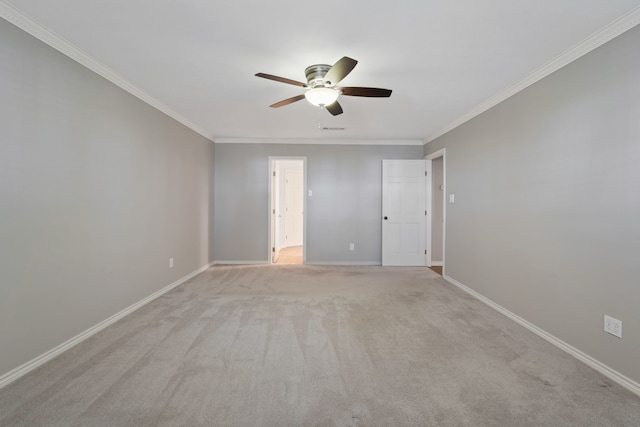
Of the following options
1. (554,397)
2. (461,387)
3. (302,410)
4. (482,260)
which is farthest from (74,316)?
(482,260)

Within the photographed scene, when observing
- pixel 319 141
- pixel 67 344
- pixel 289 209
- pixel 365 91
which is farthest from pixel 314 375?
pixel 289 209

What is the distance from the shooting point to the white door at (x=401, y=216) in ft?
18.5

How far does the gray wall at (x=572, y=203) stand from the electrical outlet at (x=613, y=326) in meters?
0.04

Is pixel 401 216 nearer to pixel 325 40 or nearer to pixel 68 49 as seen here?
pixel 325 40

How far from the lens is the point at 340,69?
2.12 m

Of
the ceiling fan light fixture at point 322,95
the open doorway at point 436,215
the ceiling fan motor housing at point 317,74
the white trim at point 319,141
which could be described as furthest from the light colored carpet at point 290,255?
the ceiling fan motor housing at point 317,74

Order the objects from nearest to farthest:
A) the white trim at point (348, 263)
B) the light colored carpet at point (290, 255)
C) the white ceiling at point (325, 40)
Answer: the white ceiling at point (325, 40), the white trim at point (348, 263), the light colored carpet at point (290, 255)

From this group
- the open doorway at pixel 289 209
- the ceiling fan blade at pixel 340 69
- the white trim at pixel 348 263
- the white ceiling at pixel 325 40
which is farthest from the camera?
the open doorway at pixel 289 209

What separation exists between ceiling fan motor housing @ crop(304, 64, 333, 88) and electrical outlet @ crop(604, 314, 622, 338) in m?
2.77

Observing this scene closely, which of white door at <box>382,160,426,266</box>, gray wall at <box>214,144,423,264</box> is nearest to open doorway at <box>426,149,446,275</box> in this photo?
white door at <box>382,160,426,266</box>

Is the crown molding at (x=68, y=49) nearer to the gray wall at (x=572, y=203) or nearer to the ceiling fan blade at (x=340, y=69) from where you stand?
the ceiling fan blade at (x=340, y=69)

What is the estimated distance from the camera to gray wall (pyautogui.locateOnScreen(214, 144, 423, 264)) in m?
5.71

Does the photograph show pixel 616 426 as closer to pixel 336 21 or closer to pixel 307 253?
pixel 336 21

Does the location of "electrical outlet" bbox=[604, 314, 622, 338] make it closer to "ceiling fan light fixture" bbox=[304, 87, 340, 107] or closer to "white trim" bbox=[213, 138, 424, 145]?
"ceiling fan light fixture" bbox=[304, 87, 340, 107]
